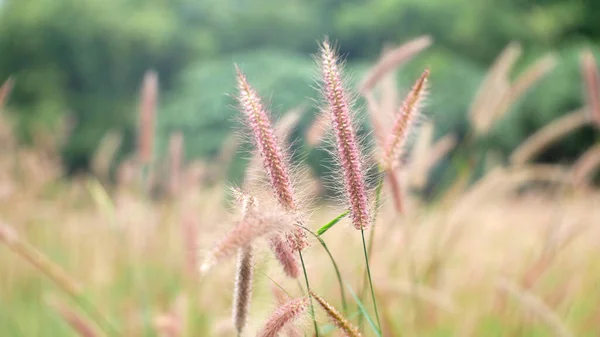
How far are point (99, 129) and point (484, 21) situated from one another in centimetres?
952

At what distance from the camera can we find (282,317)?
56 cm

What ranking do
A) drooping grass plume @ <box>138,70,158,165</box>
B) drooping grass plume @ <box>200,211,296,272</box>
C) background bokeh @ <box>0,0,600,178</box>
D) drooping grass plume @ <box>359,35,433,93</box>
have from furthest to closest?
background bokeh @ <box>0,0,600,178</box>
drooping grass plume @ <box>138,70,158,165</box>
drooping grass plume @ <box>359,35,433,93</box>
drooping grass plume @ <box>200,211,296,272</box>

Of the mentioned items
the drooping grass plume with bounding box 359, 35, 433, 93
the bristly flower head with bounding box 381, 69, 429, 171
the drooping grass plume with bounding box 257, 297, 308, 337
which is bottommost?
the drooping grass plume with bounding box 257, 297, 308, 337

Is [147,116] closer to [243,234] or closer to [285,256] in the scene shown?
[285,256]

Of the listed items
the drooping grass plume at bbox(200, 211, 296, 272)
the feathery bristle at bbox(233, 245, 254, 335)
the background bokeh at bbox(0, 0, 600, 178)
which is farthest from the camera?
the background bokeh at bbox(0, 0, 600, 178)

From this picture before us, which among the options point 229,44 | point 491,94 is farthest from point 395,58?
point 229,44

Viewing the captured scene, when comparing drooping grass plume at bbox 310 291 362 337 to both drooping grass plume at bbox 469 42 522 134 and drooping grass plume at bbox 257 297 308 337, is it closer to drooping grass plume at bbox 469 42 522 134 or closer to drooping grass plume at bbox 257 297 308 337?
drooping grass plume at bbox 257 297 308 337

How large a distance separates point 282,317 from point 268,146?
152mm

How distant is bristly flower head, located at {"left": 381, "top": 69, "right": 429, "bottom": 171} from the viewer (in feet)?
2.29

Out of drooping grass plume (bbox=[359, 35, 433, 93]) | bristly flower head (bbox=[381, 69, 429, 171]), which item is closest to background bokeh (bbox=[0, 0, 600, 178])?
drooping grass plume (bbox=[359, 35, 433, 93])

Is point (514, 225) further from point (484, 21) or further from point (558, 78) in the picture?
point (484, 21)

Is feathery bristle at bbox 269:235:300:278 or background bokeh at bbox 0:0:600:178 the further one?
background bokeh at bbox 0:0:600:178

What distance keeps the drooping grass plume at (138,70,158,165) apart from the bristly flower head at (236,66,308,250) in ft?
2.95

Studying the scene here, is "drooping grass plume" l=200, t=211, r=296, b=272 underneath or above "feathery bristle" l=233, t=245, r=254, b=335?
underneath
